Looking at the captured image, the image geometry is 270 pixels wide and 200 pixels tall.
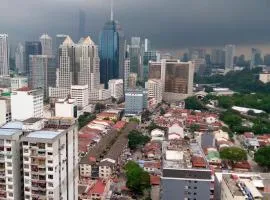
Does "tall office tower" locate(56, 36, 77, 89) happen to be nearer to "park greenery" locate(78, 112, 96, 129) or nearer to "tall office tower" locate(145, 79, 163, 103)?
"park greenery" locate(78, 112, 96, 129)

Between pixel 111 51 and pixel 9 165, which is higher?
pixel 111 51

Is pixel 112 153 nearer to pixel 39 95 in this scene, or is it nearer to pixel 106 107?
pixel 39 95

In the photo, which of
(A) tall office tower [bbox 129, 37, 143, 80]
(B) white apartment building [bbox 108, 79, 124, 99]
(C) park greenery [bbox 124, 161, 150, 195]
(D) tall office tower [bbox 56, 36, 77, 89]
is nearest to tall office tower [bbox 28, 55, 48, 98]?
(D) tall office tower [bbox 56, 36, 77, 89]

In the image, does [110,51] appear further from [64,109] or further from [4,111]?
[4,111]

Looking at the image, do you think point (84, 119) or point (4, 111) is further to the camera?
point (84, 119)

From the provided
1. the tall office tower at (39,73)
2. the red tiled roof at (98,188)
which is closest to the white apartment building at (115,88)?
the tall office tower at (39,73)

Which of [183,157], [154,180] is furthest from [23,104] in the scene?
[183,157]

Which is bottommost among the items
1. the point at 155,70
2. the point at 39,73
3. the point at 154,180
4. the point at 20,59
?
the point at 154,180

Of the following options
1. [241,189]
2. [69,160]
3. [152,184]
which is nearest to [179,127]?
[152,184]
